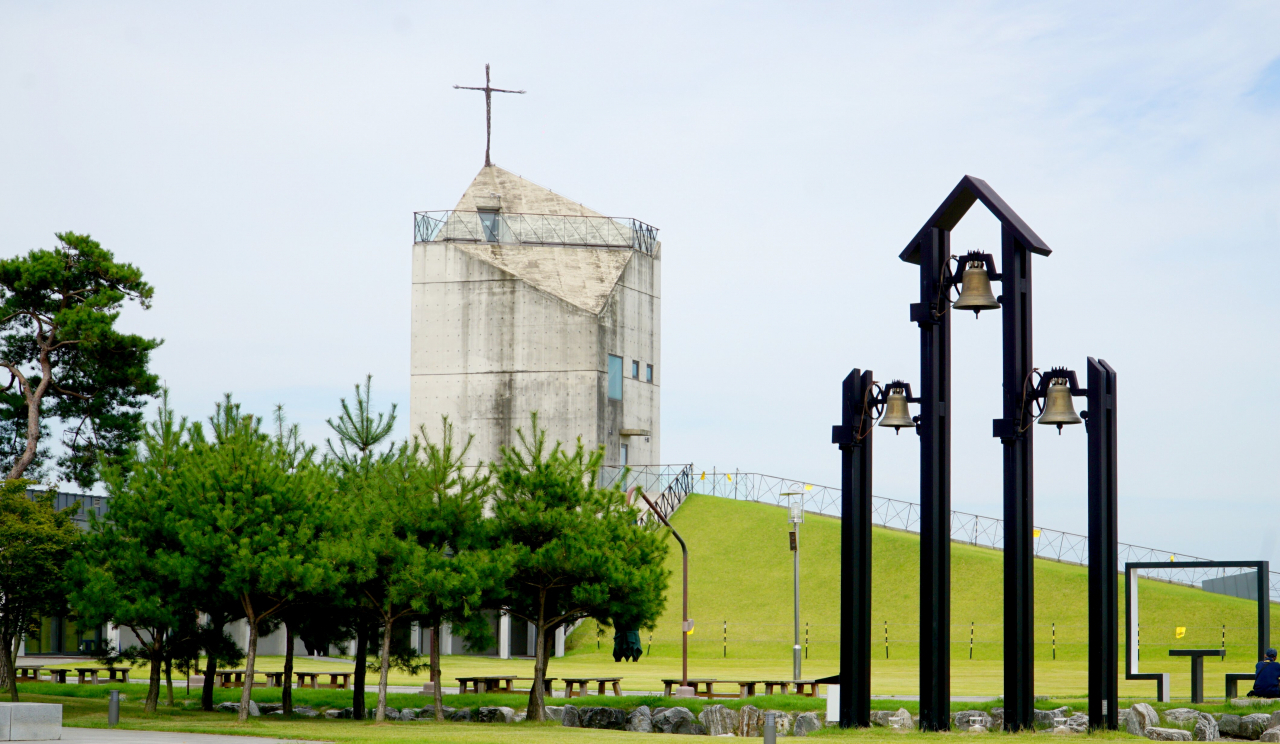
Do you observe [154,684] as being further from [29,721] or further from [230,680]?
[230,680]

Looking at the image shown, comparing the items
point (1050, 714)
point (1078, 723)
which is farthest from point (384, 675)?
point (1078, 723)

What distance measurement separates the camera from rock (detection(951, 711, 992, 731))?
21.4 m

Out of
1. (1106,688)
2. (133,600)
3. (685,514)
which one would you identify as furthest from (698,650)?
(1106,688)

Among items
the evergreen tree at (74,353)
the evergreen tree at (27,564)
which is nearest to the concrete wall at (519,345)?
the evergreen tree at (74,353)

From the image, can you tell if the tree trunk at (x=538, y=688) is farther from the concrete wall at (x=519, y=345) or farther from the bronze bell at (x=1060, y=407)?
the concrete wall at (x=519, y=345)

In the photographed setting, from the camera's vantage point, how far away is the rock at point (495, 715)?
27375 mm

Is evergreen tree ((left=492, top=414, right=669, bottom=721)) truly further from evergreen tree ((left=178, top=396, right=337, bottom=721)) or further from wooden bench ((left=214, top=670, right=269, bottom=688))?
wooden bench ((left=214, top=670, right=269, bottom=688))

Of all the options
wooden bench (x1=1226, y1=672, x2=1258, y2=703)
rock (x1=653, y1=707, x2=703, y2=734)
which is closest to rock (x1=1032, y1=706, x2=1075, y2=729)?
wooden bench (x1=1226, y1=672, x2=1258, y2=703)

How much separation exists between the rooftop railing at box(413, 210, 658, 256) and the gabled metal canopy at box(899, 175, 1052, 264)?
4505 cm

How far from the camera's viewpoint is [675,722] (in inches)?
1004

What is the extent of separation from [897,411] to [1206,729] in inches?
250

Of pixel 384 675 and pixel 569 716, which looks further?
pixel 569 716

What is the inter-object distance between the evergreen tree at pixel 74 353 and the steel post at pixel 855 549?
929 inches

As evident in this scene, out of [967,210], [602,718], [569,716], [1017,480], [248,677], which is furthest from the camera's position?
[569,716]
